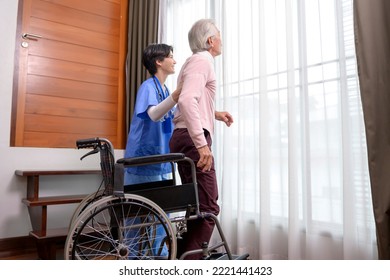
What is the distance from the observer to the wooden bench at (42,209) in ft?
6.56

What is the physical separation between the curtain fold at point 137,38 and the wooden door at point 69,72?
0.09 meters

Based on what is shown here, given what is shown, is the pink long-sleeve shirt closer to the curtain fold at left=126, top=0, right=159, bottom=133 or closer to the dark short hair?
the dark short hair

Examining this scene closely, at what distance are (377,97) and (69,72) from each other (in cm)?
216

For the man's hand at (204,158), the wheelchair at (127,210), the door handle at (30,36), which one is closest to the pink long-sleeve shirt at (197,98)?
the man's hand at (204,158)

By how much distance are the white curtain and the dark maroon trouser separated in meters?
0.56

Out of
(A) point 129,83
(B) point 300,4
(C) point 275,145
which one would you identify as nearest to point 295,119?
(C) point 275,145

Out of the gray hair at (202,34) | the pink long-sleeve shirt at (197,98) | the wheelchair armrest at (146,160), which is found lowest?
the wheelchair armrest at (146,160)

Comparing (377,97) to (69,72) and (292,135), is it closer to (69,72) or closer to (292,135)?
(292,135)

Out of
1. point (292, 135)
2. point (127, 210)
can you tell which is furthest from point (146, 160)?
point (292, 135)

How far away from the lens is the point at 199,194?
132 centimetres

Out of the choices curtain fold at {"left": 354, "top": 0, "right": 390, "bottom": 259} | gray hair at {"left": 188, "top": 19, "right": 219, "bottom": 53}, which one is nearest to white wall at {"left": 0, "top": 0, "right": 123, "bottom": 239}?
gray hair at {"left": 188, "top": 19, "right": 219, "bottom": 53}

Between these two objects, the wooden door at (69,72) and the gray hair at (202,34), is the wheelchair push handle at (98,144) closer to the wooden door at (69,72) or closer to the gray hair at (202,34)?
the gray hair at (202,34)

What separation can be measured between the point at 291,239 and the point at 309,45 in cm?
102
